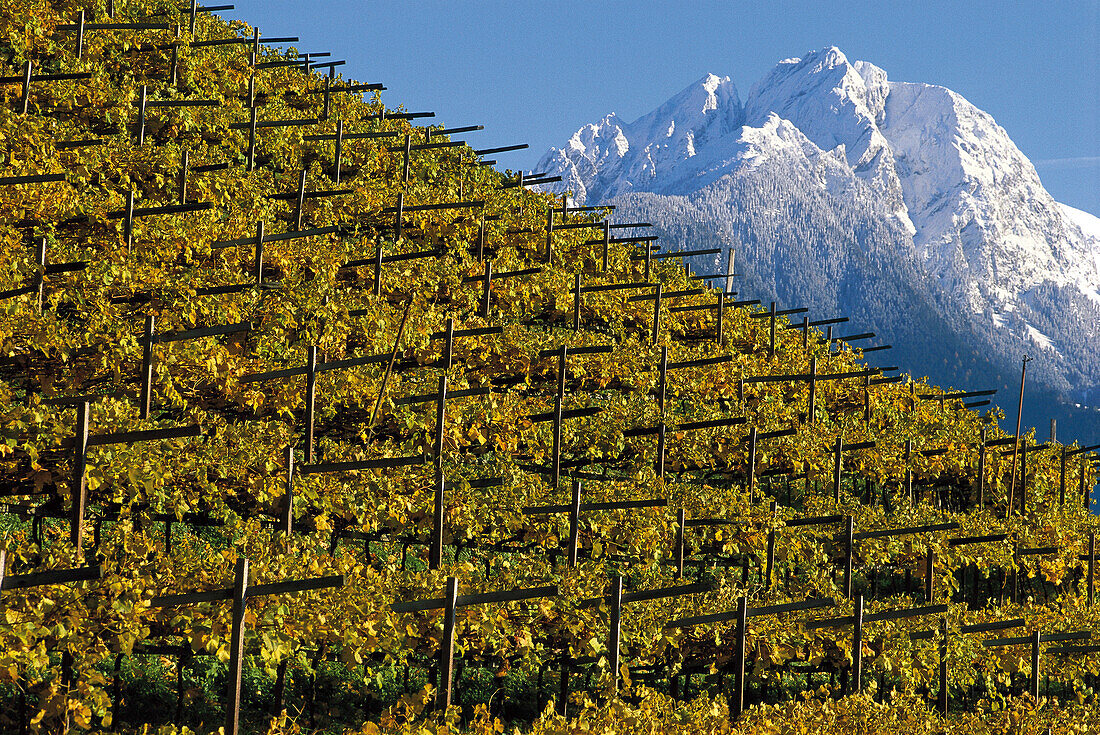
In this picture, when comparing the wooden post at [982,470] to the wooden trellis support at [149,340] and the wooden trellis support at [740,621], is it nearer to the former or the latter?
the wooden trellis support at [740,621]

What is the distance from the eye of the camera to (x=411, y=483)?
1345 centimetres

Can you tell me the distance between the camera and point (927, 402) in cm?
2750

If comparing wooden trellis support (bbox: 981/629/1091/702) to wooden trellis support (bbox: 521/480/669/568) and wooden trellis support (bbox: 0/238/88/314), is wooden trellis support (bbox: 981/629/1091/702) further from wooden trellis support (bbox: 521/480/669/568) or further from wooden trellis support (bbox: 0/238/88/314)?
wooden trellis support (bbox: 0/238/88/314)

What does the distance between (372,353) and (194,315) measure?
2692 millimetres

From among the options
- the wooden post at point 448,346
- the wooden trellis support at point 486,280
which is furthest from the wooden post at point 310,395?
the wooden trellis support at point 486,280

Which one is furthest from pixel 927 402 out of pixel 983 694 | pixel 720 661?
pixel 720 661

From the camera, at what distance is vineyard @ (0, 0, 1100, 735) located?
391 inches

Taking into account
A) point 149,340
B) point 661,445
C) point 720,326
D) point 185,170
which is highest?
point 185,170

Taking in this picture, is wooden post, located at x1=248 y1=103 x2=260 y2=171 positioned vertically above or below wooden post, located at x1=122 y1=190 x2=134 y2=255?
above

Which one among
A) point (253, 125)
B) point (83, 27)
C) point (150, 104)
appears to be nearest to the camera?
point (253, 125)

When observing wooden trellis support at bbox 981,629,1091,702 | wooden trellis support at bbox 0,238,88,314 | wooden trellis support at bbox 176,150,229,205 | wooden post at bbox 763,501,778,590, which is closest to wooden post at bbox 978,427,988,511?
wooden trellis support at bbox 981,629,1091,702

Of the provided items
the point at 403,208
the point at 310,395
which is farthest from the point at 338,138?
the point at 310,395

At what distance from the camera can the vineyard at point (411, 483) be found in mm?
9930

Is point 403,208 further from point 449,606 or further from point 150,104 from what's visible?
point 449,606
